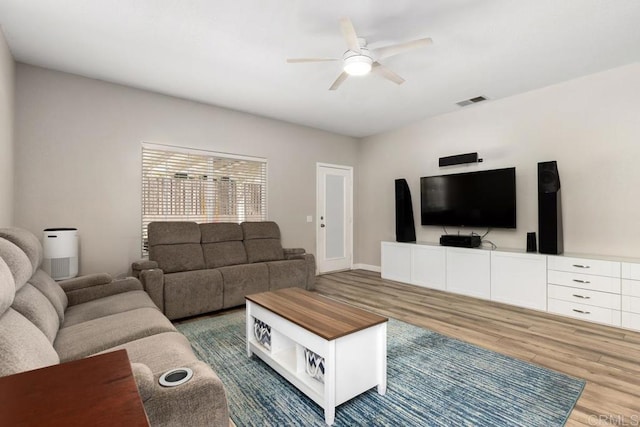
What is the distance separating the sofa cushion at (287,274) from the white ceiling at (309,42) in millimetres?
2252

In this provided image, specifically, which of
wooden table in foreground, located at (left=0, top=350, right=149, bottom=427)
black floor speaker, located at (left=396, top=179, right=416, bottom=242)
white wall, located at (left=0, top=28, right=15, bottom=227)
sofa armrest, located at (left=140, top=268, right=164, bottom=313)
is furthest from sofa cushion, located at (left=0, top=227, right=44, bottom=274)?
black floor speaker, located at (left=396, top=179, right=416, bottom=242)

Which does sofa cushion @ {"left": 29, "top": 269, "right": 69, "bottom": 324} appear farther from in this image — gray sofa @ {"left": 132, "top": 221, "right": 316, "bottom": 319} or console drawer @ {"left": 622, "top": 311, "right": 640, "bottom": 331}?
console drawer @ {"left": 622, "top": 311, "right": 640, "bottom": 331}

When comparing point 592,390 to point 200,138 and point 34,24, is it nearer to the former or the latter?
point 200,138

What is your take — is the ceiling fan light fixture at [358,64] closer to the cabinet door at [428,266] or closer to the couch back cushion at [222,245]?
the couch back cushion at [222,245]

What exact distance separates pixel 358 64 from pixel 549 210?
→ 283 cm

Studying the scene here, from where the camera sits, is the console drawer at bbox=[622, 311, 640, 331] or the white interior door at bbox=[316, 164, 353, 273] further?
the white interior door at bbox=[316, 164, 353, 273]

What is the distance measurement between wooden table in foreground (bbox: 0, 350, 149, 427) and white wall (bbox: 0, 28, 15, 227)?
9.11 ft

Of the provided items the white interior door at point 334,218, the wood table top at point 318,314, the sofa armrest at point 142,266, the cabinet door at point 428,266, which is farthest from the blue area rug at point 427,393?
the white interior door at point 334,218

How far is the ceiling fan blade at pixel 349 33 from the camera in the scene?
2105 mm

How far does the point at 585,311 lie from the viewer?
3260 millimetres

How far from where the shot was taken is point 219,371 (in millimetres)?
2256

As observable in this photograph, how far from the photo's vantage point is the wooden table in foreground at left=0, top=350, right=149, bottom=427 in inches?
23.1

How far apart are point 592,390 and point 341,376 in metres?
1.68

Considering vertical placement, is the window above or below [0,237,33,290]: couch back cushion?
above
